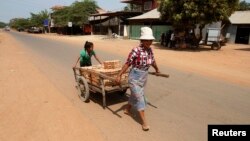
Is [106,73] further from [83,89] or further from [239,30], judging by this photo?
[239,30]

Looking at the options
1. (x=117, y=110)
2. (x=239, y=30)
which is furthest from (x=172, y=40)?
(x=117, y=110)

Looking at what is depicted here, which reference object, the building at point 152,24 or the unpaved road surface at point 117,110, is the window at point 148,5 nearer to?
the building at point 152,24

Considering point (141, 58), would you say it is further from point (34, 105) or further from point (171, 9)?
point (171, 9)

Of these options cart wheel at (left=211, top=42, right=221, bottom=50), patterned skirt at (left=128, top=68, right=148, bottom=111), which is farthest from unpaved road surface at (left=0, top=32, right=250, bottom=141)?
cart wheel at (left=211, top=42, right=221, bottom=50)

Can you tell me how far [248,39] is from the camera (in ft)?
95.6

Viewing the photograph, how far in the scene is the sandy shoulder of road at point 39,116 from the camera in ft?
13.9

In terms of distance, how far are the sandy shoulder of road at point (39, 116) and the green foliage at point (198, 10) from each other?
47.1 feet

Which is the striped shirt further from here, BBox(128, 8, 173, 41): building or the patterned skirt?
BBox(128, 8, 173, 41): building

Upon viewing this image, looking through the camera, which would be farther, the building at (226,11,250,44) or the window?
the window

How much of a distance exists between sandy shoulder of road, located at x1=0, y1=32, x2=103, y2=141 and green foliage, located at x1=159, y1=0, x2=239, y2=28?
14368 mm

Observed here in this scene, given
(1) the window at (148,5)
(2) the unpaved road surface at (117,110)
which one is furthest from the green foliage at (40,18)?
(2) the unpaved road surface at (117,110)

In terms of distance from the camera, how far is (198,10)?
19.0 m

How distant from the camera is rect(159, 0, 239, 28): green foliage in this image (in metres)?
18.8

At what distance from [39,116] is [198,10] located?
16776 mm
